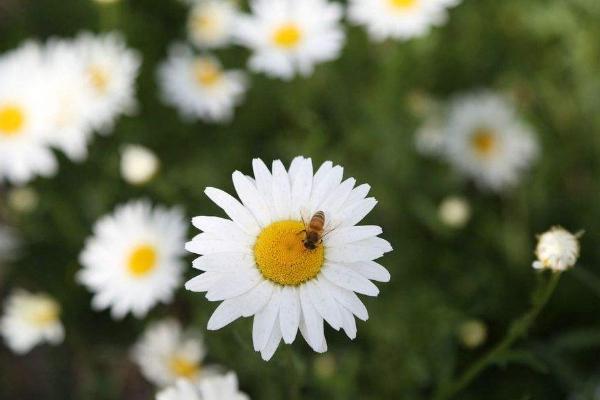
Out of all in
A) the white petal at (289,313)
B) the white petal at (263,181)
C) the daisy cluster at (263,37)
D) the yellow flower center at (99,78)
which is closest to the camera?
the white petal at (289,313)

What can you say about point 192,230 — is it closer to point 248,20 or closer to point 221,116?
point 221,116

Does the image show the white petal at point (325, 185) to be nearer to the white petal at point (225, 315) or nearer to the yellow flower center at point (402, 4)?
the white petal at point (225, 315)

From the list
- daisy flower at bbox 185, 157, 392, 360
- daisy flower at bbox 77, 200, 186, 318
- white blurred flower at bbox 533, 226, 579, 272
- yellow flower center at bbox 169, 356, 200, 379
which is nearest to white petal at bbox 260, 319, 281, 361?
daisy flower at bbox 185, 157, 392, 360

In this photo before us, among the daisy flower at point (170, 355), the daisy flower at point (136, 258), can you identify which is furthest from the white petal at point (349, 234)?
→ the daisy flower at point (170, 355)

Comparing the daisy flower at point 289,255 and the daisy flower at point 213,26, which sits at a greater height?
the daisy flower at point 213,26

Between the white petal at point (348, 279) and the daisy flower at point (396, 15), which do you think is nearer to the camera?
the white petal at point (348, 279)

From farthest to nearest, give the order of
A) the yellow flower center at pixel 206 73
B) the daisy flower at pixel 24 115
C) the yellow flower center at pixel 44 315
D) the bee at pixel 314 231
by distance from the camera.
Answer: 1. the yellow flower center at pixel 206 73
2. the daisy flower at pixel 24 115
3. the yellow flower center at pixel 44 315
4. the bee at pixel 314 231

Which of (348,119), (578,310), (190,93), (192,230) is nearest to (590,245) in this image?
(578,310)
